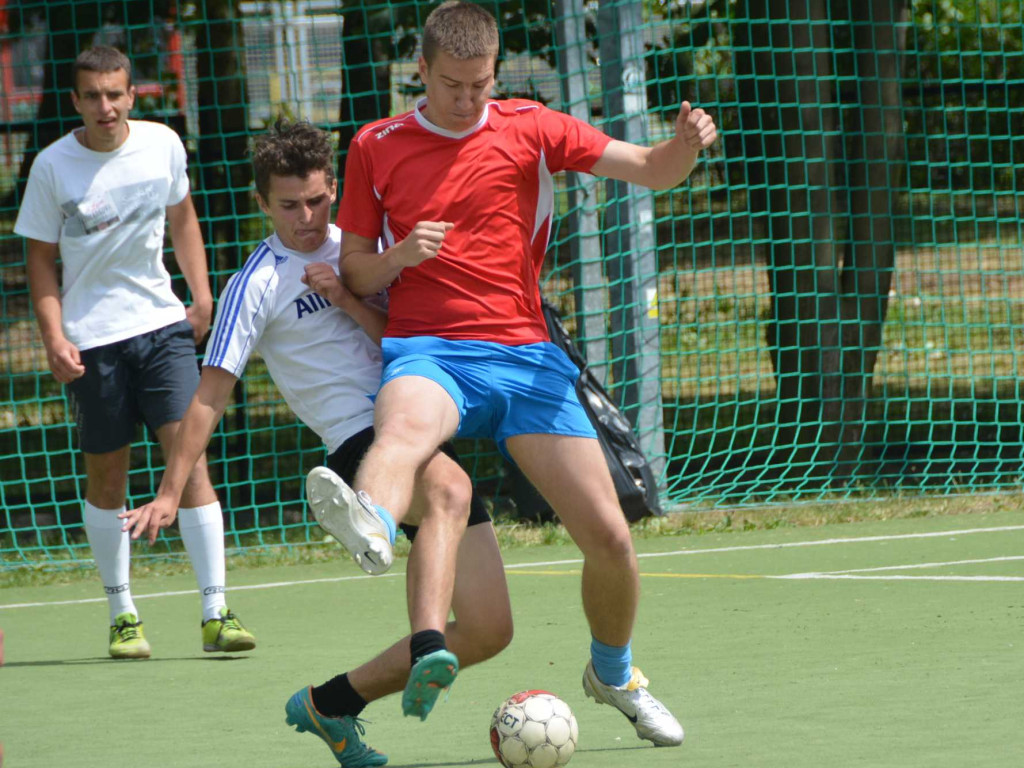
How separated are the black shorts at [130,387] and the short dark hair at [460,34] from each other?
2.07m

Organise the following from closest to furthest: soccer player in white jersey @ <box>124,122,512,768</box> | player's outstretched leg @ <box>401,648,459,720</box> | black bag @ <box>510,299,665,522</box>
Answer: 1. player's outstretched leg @ <box>401,648,459,720</box>
2. soccer player in white jersey @ <box>124,122,512,768</box>
3. black bag @ <box>510,299,665,522</box>

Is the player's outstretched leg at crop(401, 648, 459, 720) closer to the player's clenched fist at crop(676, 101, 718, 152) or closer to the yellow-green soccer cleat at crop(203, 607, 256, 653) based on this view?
the player's clenched fist at crop(676, 101, 718, 152)

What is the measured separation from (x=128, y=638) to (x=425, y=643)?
2.67m

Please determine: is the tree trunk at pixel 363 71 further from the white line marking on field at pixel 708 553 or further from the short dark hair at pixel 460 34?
the short dark hair at pixel 460 34

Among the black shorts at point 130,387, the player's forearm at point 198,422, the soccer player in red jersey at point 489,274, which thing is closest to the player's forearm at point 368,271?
the soccer player in red jersey at point 489,274

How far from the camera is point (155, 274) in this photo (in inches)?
249

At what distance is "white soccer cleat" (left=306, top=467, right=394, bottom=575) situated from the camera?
3719 mm

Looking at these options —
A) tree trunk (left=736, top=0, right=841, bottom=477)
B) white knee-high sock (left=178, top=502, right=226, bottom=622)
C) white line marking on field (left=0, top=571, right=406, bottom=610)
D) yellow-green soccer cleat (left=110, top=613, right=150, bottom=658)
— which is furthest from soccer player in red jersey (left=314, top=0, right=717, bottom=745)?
tree trunk (left=736, top=0, right=841, bottom=477)

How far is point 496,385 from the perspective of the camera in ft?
14.3

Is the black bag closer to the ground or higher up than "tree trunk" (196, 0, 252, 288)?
closer to the ground

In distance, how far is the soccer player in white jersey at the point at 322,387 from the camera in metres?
4.14

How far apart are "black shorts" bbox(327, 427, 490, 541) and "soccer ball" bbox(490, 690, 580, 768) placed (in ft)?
1.78

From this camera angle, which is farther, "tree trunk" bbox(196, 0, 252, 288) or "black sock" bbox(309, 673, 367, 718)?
"tree trunk" bbox(196, 0, 252, 288)

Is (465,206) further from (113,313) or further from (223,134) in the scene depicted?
(223,134)
